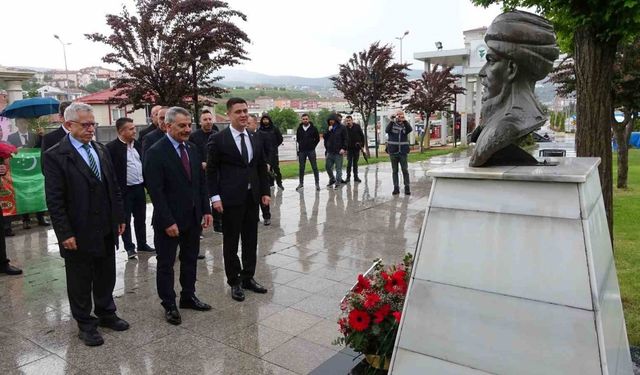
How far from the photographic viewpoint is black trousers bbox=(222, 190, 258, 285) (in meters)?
4.37

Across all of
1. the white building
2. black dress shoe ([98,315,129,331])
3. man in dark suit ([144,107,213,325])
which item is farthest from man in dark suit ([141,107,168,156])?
the white building

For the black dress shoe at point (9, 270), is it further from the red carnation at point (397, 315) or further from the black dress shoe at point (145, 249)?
the red carnation at point (397, 315)

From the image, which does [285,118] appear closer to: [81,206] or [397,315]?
[81,206]

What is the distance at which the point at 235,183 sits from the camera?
14.1 ft

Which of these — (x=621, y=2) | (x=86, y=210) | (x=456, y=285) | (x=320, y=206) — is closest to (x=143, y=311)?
(x=86, y=210)

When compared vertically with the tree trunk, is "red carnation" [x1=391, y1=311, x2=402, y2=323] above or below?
below

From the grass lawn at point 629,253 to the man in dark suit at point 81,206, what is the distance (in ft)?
13.3

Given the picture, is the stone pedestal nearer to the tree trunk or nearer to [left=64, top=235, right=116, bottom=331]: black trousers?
the tree trunk

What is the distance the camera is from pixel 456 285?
2.39 meters

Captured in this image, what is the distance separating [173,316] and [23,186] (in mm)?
5461

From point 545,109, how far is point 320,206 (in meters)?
6.55

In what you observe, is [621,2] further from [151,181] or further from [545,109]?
[151,181]

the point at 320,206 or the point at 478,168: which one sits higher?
the point at 478,168

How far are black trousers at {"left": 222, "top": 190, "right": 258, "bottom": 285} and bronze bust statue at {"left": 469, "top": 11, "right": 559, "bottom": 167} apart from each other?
237cm
